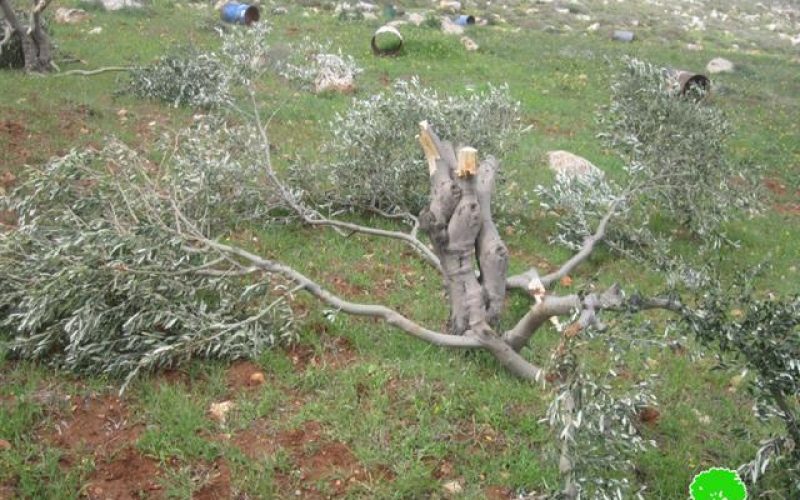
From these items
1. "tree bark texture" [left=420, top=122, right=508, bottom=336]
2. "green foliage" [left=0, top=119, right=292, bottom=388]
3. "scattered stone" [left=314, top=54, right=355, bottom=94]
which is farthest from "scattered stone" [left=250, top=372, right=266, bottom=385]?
"scattered stone" [left=314, top=54, right=355, bottom=94]

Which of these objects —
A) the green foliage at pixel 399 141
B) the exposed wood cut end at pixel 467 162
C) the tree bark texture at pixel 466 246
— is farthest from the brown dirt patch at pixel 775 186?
the exposed wood cut end at pixel 467 162

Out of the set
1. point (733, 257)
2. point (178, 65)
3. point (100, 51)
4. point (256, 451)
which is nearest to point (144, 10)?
point (100, 51)

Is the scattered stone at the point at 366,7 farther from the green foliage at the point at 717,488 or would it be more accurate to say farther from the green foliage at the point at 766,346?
the green foliage at the point at 717,488

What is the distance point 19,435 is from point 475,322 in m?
3.02

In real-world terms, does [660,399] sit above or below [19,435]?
below

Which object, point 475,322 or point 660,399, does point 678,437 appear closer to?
point 660,399

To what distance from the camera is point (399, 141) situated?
8.11 meters

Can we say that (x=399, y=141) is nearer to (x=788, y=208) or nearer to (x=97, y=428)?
(x=97, y=428)

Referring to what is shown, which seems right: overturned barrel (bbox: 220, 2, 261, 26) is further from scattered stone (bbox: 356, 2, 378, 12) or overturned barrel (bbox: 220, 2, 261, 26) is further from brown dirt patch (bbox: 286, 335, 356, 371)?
brown dirt patch (bbox: 286, 335, 356, 371)

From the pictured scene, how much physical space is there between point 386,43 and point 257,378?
13189mm

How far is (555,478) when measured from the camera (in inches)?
173

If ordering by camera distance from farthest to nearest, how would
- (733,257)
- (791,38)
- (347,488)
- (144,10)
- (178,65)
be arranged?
1. (791,38)
2. (144,10)
3. (178,65)
4. (733,257)
5. (347,488)

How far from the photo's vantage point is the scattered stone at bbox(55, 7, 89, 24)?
1734cm

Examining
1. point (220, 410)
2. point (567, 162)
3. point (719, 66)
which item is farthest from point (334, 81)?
point (719, 66)
